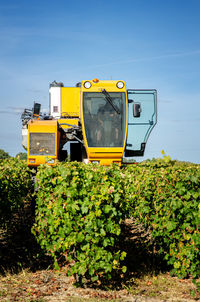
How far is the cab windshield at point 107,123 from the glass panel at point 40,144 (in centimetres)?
121

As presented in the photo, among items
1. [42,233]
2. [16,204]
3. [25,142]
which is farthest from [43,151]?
[42,233]

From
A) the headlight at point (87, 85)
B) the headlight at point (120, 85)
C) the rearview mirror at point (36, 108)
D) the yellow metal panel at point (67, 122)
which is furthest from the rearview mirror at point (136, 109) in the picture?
the rearview mirror at point (36, 108)

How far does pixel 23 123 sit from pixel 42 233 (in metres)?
7.08

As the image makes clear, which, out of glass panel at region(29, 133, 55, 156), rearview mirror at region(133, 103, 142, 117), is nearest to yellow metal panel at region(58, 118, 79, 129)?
glass panel at region(29, 133, 55, 156)

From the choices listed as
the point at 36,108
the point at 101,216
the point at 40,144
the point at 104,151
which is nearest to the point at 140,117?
the point at 104,151

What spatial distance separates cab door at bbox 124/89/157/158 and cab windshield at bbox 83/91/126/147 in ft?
0.79

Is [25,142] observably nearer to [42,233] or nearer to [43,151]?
[43,151]

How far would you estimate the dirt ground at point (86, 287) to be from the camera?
5562 mm

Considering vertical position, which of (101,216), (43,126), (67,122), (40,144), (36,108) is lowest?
(101,216)

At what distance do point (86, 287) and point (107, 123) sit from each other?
18.8ft

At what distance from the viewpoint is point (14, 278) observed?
6.50 m

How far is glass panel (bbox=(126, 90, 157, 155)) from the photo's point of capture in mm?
10547

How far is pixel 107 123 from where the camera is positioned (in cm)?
1071

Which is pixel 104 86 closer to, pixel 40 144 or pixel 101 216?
pixel 40 144
